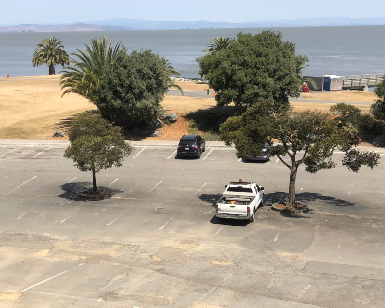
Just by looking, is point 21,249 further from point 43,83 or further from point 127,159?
point 43,83

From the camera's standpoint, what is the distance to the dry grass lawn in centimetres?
4851

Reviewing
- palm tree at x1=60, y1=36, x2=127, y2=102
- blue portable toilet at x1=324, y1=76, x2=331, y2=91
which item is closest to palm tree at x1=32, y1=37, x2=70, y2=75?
blue portable toilet at x1=324, y1=76, x2=331, y2=91

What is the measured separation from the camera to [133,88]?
44156mm

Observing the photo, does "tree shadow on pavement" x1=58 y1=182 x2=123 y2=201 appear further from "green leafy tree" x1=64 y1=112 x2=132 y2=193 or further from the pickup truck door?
the pickup truck door

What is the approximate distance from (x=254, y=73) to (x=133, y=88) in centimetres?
1044

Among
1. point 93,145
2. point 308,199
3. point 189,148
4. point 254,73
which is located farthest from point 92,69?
point 308,199

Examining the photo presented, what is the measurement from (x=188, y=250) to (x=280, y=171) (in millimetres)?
14490

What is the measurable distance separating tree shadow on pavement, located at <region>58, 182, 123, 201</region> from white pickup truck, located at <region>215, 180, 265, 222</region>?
25.7 feet

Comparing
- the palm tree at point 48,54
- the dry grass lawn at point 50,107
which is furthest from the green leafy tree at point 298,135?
the palm tree at point 48,54

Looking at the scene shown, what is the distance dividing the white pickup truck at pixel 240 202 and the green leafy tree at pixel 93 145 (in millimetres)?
6752

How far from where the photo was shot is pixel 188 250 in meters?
21.1

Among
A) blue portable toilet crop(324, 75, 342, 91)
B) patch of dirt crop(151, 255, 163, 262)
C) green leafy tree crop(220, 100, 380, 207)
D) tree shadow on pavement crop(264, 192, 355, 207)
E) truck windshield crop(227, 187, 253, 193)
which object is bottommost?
tree shadow on pavement crop(264, 192, 355, 207)

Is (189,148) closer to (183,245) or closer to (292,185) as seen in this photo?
(292,185)

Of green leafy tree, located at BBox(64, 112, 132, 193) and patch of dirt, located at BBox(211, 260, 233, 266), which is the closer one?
patch of dirt, located at BBox(211, 260, 233, 266)
